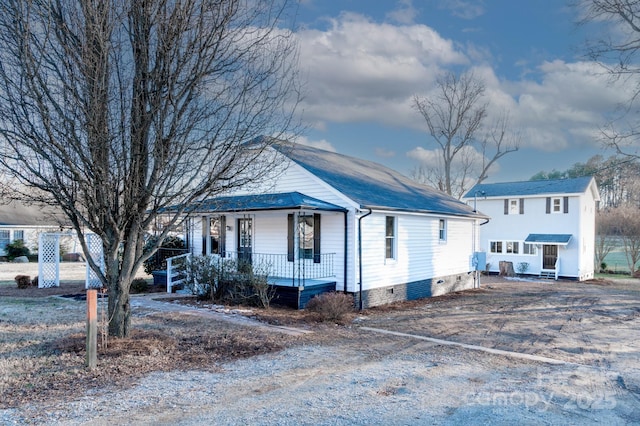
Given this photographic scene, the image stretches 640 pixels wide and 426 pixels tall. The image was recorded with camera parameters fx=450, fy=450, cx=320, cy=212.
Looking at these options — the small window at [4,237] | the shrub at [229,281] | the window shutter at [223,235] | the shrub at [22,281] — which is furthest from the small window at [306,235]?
the small window at [4,237]

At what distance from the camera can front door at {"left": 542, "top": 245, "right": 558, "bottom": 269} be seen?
2814 cm

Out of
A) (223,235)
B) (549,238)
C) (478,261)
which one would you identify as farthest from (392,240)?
(549,238)

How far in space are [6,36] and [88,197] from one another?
2.35m

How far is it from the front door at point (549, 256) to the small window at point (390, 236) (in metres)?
18.6

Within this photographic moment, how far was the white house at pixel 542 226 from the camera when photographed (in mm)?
27281

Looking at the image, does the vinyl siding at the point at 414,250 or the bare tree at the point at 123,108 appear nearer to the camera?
the bare tree at the point at 123,108

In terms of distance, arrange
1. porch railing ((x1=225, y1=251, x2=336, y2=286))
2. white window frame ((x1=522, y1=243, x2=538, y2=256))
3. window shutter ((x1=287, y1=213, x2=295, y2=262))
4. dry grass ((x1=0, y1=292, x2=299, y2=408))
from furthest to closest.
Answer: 1. white window frame ((x1=522, y1=243, x2=538, y2=256))
2. window shutter ((x1=287, y1=213, x2=295, y2=262))
3. porch railing ((x1=225, y1=251, x2=336, y2=286))
4. dry grass ((x1=0, y1=292, x2=299, y2=408))

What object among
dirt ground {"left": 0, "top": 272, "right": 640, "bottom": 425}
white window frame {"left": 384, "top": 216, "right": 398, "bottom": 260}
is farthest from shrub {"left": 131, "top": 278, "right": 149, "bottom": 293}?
white window frame {"left": 384, "top": 216, "right": 398, "bottom": 260}

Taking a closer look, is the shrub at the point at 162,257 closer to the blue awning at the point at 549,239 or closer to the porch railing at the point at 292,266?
the porch railing at the point at 292,266

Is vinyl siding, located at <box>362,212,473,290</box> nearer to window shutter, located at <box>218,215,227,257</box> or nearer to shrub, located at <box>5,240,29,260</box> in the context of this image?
window shutter, located at <box>218,215,227,257</box>

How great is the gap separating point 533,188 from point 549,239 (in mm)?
3932

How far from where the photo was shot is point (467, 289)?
762 inches

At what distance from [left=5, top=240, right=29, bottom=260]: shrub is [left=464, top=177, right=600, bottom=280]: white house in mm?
29715

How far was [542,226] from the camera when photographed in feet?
93.8
